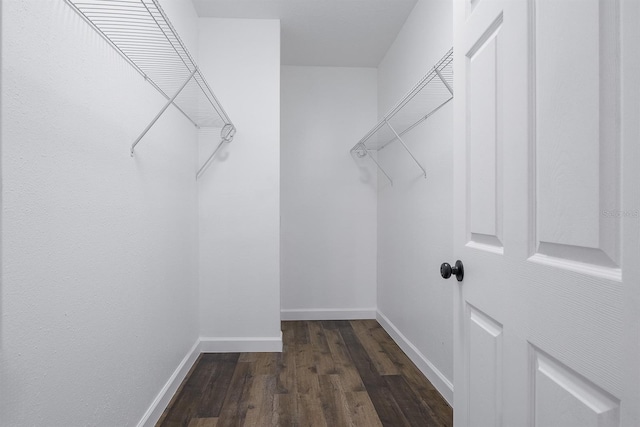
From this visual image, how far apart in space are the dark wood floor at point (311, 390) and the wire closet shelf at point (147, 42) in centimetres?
132

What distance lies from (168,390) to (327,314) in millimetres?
1773

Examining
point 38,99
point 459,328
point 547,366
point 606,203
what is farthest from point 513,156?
point 38,99

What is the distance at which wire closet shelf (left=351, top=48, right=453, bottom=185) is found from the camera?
5.40 ft

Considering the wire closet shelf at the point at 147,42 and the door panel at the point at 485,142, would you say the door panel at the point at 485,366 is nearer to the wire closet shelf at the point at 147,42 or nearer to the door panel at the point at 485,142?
the door panel at the point at 485,142

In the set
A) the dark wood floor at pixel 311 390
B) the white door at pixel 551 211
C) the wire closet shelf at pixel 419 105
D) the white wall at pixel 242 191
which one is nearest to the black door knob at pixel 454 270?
the white door at pixel 551 211

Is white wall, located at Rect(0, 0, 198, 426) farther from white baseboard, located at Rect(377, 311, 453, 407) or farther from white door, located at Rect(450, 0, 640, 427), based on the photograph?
white baseboard, located at Rect(377, 311, 453, 407)

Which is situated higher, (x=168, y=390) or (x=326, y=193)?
(x=326, y=193)

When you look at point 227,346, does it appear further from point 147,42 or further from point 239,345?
point 147,42

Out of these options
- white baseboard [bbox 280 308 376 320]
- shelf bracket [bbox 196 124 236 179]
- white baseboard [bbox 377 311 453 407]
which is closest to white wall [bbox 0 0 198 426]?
shelf bracket [bbox 196 124 236 179]

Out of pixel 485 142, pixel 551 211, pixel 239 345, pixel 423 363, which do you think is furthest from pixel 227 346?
pixel 551 211

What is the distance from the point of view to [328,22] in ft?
8.68

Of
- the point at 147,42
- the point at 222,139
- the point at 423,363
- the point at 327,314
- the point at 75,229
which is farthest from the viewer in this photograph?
the point at 327,314

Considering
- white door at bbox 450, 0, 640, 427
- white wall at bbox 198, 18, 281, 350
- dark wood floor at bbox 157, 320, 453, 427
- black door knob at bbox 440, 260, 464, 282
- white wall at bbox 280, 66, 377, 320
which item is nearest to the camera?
white door at bbox 450, 0, 640, 427

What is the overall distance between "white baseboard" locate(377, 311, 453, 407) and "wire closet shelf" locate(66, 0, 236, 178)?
191 cm
